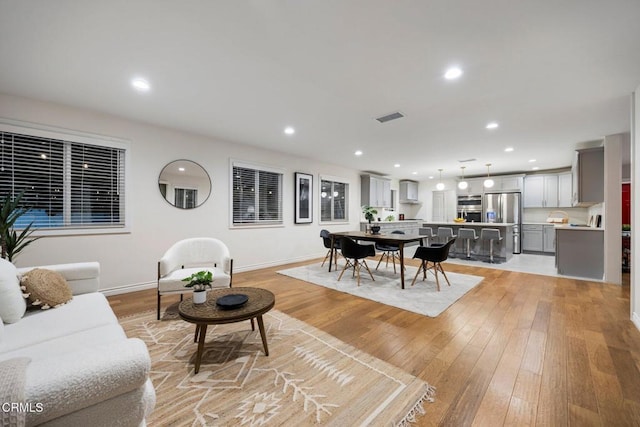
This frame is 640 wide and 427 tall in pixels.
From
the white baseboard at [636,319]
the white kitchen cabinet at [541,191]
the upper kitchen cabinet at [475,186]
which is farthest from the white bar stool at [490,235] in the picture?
the white baseboard at [636,319]

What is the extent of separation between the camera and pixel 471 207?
8500 millimetres

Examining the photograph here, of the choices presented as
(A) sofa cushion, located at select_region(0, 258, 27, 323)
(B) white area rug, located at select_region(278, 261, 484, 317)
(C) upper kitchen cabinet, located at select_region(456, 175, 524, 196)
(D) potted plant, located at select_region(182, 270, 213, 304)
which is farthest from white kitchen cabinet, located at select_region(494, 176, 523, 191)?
(A) sofa cushion, located at select_region(0, 258, 27, 323)

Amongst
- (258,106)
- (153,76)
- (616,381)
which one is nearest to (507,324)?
(616,381)

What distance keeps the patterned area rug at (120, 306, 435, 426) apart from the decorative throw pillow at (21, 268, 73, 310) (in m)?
0.70

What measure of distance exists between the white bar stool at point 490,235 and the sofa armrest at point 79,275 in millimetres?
7002

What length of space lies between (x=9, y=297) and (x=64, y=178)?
2264 millimetres

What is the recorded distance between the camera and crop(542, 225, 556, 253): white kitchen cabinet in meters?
7.04

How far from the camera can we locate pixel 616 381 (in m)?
1.78

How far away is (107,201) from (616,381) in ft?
18.2

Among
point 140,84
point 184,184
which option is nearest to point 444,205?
point 184,184

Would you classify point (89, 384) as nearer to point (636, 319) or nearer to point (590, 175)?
point (636, 319)

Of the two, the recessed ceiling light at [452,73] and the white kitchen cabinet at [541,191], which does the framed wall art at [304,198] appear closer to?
the recessed ceiling light at [452,73]

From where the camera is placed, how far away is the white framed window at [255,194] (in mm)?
5039

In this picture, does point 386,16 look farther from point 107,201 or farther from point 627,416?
point 107,201
